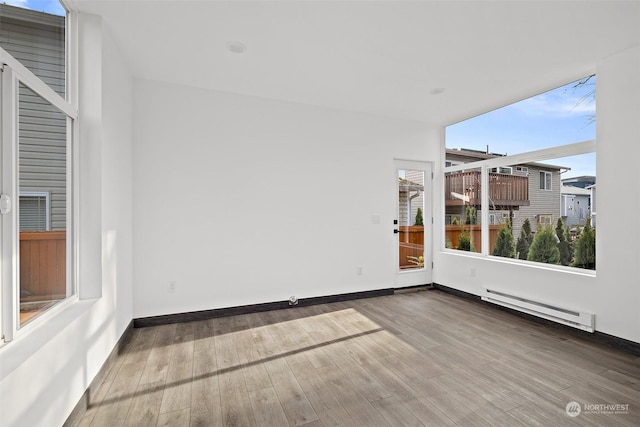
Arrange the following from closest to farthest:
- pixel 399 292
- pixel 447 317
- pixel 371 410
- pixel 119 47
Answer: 1. pixel 371 410
2. pixel 119 47
3. pixel 447 317
4. pixel 399 292

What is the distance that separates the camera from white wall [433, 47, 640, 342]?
264cm

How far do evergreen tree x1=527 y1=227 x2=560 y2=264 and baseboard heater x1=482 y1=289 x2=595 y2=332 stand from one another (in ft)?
1.77

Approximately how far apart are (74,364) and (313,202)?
9.48 ft

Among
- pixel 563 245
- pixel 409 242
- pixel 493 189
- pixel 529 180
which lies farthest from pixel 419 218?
pixel 563 245

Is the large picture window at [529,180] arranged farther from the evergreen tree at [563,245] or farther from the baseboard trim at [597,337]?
the baseboard trim at [597,337]

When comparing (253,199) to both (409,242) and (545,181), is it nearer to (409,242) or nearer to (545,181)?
(409,242)

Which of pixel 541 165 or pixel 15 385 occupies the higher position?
pixel 541 165

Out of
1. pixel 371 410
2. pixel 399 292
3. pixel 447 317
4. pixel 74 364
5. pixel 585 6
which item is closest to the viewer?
pixel 74 364

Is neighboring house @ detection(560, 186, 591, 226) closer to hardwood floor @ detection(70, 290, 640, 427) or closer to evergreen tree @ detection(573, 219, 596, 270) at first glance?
evergreen tree @ detection(573, 219, 596, 270)

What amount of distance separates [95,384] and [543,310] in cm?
431

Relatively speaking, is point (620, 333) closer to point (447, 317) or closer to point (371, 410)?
point (447, 317)

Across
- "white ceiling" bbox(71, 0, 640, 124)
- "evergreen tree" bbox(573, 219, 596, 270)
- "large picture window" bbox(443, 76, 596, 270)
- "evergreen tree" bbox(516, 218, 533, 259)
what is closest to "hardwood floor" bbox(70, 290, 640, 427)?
"evergreen tree" bbox(573, 219, 596, 270)

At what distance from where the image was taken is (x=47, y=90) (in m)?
1.78

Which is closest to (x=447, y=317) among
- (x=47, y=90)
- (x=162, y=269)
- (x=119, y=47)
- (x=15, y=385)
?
(x=162, y=269)
